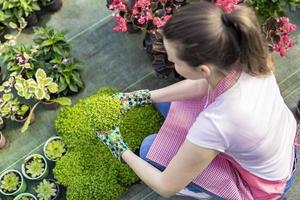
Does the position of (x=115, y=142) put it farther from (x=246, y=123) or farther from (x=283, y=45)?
(x=283, y=45)

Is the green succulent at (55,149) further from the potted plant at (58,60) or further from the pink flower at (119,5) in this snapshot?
the pink flower at (119,5)

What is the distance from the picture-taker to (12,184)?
2803 mm

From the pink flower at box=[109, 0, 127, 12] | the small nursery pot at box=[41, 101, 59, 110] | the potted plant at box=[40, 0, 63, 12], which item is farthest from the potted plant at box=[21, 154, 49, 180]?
the potted plant at box=[40, 0, 63, 12]

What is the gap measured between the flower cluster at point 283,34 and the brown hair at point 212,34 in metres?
0.95

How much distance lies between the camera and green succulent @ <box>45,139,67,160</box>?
9.43ft

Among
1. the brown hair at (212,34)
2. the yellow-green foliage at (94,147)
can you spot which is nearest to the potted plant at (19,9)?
the yellow-green foliage at (94,147)

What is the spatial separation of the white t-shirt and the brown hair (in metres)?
0.17

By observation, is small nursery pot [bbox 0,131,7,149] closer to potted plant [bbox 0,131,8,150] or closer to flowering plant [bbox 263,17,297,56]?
potted plant [bbox 0,131,8,150]

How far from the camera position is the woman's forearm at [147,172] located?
2182 mm

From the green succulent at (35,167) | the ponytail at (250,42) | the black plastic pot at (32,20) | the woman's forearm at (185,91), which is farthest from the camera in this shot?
the black plastic pot at (32,20)

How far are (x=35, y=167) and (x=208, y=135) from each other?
137cm

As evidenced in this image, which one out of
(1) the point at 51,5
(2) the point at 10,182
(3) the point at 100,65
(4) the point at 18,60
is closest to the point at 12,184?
(2) the point at 10,182

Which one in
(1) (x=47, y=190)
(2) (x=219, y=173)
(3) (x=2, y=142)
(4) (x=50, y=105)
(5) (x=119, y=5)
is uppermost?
(5) (x=119, y=5)

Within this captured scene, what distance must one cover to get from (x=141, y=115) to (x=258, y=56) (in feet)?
3.99
